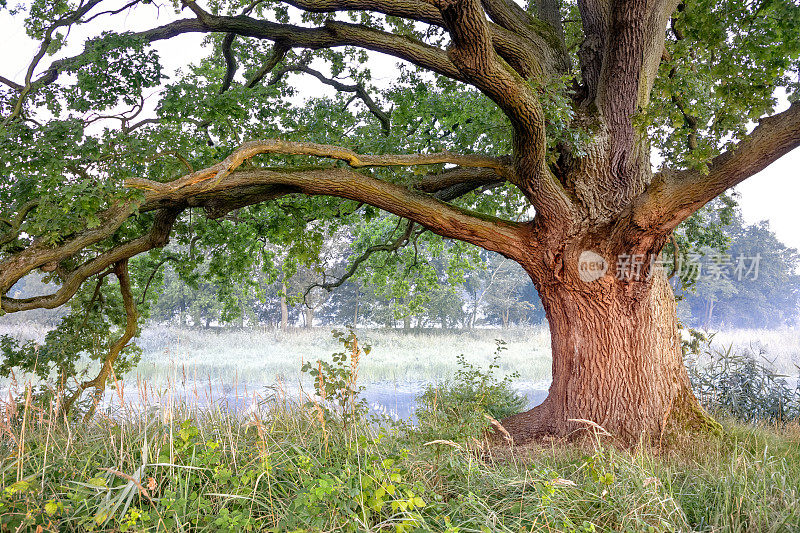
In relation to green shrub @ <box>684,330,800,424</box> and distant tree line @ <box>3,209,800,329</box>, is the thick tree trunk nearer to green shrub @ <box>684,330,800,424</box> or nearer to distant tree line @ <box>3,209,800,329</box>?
green shrub @ <box>684,330,800,424</box>

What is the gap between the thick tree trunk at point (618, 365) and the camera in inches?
210

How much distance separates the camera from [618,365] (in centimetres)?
539

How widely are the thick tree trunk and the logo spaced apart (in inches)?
2.6

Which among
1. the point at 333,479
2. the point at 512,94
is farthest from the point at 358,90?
the point at 333,479

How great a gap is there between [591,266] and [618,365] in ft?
3.56

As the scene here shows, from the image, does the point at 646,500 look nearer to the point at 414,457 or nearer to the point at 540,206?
the point at 414,457

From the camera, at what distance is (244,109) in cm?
637

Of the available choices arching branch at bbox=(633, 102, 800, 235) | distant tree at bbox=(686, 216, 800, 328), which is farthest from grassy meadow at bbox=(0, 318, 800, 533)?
distant tree at bbox=(686, 216, 800, 328)

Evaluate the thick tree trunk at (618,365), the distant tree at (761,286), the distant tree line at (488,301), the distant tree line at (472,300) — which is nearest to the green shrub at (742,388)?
the thick tree trunk at (618,365)

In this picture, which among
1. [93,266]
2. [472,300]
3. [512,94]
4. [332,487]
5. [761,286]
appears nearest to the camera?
[332,487]

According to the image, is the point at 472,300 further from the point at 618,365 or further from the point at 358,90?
the point at 618,365

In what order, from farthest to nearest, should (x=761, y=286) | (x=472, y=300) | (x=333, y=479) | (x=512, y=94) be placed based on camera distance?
(x=472, y=300) → (x=761, y=286) → (x=512, y=94) → (x=333, y=479)

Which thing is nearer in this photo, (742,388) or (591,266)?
(591,266)

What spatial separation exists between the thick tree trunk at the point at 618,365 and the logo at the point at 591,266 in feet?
0.22
